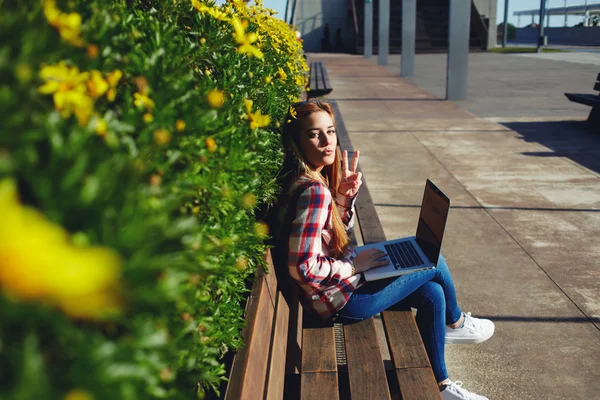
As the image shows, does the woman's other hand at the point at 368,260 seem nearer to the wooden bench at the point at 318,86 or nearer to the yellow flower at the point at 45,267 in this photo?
the yellow flower at the point at 45,267

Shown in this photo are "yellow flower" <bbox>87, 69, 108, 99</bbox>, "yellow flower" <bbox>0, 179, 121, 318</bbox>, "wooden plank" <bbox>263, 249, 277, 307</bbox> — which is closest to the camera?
"yellow flower" <bbox>0, 179, 121, 318</bbox>

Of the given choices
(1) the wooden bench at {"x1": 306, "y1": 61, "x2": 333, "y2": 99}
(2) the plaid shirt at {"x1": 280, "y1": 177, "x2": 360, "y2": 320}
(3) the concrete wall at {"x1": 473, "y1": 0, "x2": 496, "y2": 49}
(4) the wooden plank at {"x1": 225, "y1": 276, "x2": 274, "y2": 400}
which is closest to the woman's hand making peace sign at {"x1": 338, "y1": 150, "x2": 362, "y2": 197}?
(2) the plaid shirt at {"x1": 280, "y1": 177, "x2": 360, "y2": 320}

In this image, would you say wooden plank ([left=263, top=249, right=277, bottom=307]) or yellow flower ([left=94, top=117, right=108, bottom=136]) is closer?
yellow flower ([left=94, top=117, right=108, bottom=136])

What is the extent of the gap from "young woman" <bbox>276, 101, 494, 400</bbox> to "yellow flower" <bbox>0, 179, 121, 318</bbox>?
6.38ft

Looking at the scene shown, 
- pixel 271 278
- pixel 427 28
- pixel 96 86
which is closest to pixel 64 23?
pixel 96 86

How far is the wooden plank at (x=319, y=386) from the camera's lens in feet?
7.10

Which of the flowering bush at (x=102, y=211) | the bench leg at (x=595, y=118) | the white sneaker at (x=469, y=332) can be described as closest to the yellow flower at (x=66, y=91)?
the flowering bush at (x=102, y=211)

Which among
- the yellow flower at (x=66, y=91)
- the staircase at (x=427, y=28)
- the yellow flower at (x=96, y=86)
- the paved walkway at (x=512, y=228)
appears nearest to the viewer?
the yellow flower at (x=66, y=91)

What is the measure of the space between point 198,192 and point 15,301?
888 mm

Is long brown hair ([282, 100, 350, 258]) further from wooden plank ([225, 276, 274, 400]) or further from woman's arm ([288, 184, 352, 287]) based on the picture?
wooden plank ([225, 276, 274, 400])

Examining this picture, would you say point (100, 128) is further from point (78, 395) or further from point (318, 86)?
point (318, 86)

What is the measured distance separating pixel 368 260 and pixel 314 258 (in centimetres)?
37

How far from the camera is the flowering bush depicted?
0.55m

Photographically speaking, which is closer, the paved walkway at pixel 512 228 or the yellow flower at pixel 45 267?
the yellow flower at pixel 45 267
